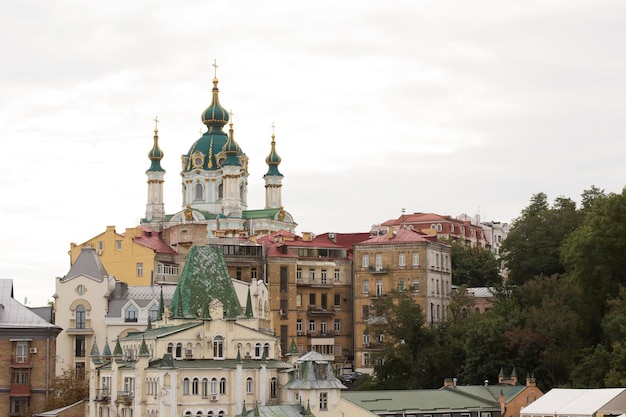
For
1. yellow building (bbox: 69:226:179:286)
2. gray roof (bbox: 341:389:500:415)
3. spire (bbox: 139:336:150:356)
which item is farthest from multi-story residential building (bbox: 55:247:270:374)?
gray roof (bbox: 341:389:500:415)

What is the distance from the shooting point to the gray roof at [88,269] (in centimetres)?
10131

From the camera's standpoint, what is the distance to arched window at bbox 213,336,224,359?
79562 mm

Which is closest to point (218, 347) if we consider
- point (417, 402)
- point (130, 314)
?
point (417, 402)

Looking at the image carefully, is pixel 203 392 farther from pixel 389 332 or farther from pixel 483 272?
pixel 483 272

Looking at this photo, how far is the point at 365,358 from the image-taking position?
11425 cm

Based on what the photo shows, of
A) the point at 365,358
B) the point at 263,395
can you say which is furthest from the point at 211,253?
the point at 365,358

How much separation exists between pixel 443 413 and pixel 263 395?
11.0 metres

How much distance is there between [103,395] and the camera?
274ft

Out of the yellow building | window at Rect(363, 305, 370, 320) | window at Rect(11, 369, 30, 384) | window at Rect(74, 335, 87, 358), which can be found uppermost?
the yellow building

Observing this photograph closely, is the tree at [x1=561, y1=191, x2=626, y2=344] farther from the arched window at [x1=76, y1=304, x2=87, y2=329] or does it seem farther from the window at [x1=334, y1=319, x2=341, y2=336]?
the arched window at [x1=76, y1=304, x2=87, y2=329]

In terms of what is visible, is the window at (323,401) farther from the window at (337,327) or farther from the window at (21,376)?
the window at (337,327)

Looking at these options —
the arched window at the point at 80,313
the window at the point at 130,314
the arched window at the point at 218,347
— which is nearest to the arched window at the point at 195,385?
the arched window at the point at 218,347

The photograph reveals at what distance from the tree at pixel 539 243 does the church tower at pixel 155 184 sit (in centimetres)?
6599

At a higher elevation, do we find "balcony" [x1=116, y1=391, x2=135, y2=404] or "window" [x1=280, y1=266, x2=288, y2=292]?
"window" [x1=280, y1=266, x2=288, y2=292]
